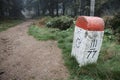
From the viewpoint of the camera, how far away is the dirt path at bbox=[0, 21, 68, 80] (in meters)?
5.07

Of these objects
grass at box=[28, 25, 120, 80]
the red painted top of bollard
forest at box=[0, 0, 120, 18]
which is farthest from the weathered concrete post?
forest at box=[0, 0, 120, 18]

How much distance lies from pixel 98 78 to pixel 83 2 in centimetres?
2363

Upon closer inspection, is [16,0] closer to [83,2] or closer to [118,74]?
[83,2]

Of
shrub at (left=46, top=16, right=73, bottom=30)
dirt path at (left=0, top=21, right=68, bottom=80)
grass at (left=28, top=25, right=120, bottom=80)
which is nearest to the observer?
grass at (left=28, top=25, right=120, bottom=80)

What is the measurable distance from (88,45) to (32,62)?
201cm

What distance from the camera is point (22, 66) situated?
573 centimetres

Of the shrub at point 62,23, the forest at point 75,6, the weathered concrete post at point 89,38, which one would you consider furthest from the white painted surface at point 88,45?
the forest at point 75,6

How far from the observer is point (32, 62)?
5996 mm

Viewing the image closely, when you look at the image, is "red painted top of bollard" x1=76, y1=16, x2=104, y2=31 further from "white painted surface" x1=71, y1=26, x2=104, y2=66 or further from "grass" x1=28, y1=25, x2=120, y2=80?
"grass" x1=28, y1=25, x2=120, y2=80

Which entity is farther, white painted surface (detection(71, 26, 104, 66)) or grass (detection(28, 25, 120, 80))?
white painted surface (detection(71, 26, 104, 66))

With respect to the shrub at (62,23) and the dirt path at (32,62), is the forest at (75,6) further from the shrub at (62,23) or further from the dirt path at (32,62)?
the dirt path at (32,62)

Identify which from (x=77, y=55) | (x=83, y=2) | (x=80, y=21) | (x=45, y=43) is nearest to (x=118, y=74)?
(x=77, y=55)

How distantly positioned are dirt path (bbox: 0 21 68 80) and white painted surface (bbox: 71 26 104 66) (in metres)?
0.64

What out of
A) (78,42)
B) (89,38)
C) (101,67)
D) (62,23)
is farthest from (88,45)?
(62,23)
